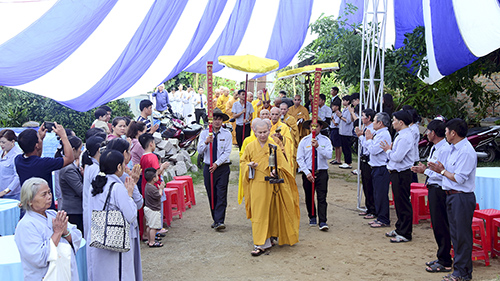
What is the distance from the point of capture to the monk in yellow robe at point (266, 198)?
5125 mm

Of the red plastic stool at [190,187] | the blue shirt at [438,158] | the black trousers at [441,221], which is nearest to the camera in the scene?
the blue shirt at [438,158]

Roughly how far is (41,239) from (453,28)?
6140 millimetres

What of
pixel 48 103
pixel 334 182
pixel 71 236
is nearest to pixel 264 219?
pixel 71 236

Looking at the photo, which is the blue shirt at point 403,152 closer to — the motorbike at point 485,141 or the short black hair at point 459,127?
the short black hair at point 459,127

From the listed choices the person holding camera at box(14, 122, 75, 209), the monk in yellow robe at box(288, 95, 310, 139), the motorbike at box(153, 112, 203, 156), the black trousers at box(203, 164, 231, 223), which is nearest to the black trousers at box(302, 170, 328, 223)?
the black trousers at box(203, 164, 231, 223)

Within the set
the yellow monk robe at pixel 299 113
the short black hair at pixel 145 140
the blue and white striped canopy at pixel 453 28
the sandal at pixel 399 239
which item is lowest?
the sandal at pixel 399 239

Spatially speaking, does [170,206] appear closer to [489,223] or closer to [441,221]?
[441,221]

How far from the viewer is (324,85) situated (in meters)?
16.4

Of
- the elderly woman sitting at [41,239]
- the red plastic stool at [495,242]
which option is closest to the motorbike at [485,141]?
the red plastic stool at [495,242]

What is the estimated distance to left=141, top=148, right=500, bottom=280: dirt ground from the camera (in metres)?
4.54

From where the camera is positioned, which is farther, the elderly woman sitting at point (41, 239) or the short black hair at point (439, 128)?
the short black hair at point (439, 128)

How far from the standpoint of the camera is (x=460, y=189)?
4.04m

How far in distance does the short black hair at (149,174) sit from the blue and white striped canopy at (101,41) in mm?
1328

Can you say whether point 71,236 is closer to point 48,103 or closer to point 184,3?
point 184,3
